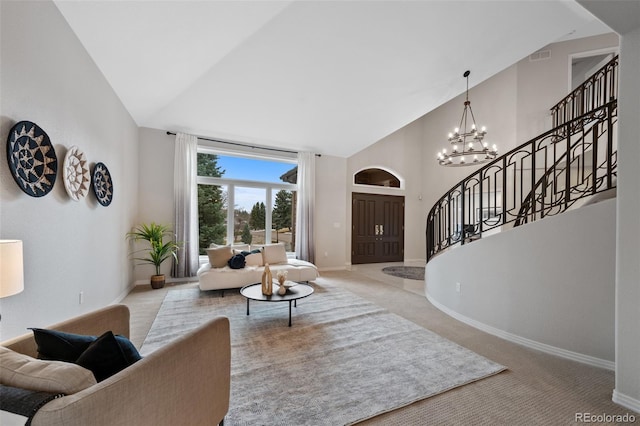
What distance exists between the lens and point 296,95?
440 centimetres

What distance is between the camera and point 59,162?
2.36m

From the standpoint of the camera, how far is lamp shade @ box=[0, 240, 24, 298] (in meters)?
1.23

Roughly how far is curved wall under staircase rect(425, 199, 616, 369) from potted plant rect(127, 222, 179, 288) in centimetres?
475

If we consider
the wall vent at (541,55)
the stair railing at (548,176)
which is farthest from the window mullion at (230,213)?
the wall vent at (541,55)

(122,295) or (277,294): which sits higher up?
(277,294)

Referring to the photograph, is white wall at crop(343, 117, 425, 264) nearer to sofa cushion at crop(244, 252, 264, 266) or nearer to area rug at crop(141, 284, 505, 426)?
sofa cushion at crop(244, 252, 264, 266)

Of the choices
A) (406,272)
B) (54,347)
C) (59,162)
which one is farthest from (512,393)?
(406,272)

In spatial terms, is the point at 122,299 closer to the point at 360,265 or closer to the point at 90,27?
the point at 90,27

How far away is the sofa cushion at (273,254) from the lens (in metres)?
5.05

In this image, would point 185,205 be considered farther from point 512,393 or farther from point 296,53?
point 512,393

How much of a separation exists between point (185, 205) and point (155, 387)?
177 inches

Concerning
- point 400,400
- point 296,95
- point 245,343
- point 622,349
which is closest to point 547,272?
point 622,349

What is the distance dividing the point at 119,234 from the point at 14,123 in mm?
2463

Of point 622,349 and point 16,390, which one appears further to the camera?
point 622,349
